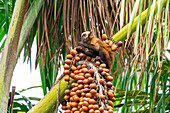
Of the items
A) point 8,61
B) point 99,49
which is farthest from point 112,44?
point 8,61

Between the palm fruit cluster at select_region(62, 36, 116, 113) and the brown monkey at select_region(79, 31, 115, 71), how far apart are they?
0.11 ft

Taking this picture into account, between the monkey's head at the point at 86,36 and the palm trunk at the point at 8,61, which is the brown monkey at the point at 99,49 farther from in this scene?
the palm trunk at the point at 8,61

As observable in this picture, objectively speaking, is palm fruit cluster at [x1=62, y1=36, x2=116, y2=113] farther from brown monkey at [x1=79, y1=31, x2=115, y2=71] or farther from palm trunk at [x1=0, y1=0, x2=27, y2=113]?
palm trunk at [x1=0, y1=0, x2=27, y2=113]

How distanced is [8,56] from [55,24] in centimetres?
38

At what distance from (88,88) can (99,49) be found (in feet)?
0.77

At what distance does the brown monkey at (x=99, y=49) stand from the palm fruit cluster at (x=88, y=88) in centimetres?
3

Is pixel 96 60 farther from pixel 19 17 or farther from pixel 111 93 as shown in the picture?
pixel 19 17

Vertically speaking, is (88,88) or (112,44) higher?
(112,44)

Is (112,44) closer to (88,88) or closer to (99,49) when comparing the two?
(99,49)

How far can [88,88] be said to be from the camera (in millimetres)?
877

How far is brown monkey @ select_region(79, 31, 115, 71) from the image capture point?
1.05m

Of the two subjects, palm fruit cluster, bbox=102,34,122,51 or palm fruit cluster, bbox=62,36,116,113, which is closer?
palm fruit cluster, bbox=62,36,116,113

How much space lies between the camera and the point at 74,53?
3.46 ft

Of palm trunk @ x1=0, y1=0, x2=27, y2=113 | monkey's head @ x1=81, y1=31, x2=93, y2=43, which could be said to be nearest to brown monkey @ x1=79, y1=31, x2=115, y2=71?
monkey's head @ x1=81, y1=31, x2=93, y2=43
